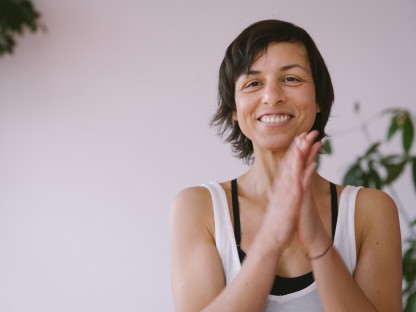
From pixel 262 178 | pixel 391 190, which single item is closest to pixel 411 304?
pixel 262 178

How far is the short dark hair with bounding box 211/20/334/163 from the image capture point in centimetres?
123

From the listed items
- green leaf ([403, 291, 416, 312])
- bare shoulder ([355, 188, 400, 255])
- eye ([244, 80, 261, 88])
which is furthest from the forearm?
green leaf ([403, 291, 416, 312])

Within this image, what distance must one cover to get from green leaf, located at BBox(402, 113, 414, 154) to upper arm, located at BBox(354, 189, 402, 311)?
0.62 meters

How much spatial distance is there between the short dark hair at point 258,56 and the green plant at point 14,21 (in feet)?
5.71

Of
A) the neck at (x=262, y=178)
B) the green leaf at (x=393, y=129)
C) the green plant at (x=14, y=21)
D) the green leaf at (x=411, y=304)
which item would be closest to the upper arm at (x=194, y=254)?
the neck at (x=262, y=178)

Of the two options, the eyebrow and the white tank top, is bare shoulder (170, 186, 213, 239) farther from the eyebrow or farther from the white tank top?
the eyebrow

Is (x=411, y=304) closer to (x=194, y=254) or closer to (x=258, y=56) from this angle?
(x=194, y=254)

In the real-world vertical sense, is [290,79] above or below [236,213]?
above

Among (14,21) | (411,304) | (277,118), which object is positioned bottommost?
(411,304)

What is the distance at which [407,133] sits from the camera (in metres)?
1.82

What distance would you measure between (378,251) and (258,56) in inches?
18.0

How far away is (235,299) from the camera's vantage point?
1.04 m

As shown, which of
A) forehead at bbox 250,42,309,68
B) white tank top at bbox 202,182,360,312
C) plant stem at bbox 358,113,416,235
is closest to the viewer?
white tank top at bbox 202,182,360,312

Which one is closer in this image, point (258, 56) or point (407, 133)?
point (258, 56)
